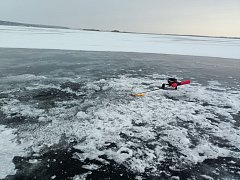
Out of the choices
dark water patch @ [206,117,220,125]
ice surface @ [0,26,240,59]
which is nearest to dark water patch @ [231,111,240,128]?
dark water patch @ [206,117,220,125]

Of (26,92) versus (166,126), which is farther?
(26,92)

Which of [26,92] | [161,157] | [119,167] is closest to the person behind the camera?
[119,167]

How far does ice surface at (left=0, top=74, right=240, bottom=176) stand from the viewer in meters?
3.22

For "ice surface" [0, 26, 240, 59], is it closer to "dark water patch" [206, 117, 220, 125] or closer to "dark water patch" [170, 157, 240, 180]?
"dark water patch" [206, 117, 220, 125]

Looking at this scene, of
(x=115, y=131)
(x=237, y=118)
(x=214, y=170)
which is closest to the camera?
(x=214, y=170)

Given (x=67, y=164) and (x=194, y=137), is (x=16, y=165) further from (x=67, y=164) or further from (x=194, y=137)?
(x=194, y=137)

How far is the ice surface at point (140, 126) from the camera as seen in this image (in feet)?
10.6

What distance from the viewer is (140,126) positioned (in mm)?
4062

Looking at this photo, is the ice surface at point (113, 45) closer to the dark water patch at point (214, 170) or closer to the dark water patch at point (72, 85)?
the dark water patch at point (72, 85)

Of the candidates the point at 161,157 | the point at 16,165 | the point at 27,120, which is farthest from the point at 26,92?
the point at 161,157

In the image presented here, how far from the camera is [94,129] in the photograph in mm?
3881

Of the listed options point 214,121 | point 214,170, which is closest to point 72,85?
point 214,121

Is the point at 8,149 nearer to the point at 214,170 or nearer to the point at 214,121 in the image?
the point at 214,170

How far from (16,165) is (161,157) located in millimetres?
1942
